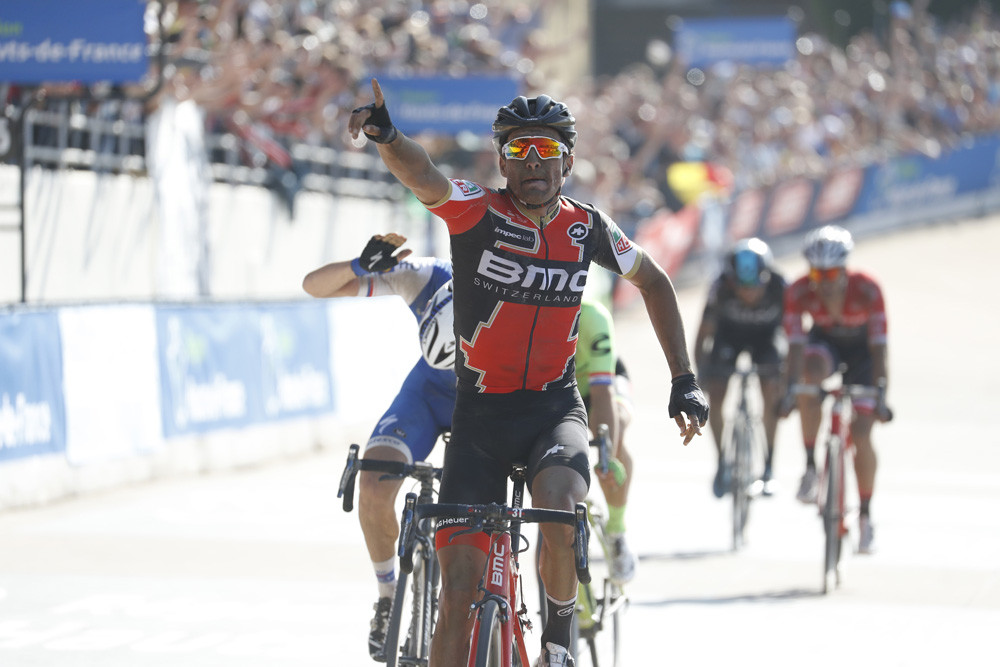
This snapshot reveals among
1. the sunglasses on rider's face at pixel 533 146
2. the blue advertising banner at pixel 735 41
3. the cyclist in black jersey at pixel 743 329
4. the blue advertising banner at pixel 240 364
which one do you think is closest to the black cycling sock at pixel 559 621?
the sunglasses on rider's face at pixel 533 146

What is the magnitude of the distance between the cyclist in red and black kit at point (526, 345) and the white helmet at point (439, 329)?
102 cm

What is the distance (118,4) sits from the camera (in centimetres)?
1247

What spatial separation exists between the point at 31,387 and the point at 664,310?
7480 millimetres

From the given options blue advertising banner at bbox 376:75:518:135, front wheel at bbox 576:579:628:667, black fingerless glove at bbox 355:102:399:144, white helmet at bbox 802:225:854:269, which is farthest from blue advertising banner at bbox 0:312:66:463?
blue advertising banner at bbox 376:75:518:135

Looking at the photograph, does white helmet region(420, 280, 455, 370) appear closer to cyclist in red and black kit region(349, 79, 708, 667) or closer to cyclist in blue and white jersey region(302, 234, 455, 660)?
cyclist in blue and white jersey region(302, 234, 455, 660)

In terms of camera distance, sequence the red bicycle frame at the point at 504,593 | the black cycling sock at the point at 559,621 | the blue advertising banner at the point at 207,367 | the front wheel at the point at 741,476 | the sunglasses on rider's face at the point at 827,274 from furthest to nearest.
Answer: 1. the blue advertising banner at the point at 207,367
2. the front wheel at the point at 741,476
3. the sunglasses on rider's face at the point at 827,274
4. the black cycling sock at the point at 559,621
5. the red bicycle frame at the point at 504,593

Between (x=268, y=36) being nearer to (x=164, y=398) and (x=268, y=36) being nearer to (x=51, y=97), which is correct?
(x=51, y=97)

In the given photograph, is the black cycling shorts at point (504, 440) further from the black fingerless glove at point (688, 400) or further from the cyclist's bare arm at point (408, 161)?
the cyclist's bare arm at point (408, 161)

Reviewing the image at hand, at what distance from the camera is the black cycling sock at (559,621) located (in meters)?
5.07

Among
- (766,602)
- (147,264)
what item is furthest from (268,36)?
(766,602)

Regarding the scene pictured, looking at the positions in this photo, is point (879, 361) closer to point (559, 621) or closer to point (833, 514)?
point (833, 514)

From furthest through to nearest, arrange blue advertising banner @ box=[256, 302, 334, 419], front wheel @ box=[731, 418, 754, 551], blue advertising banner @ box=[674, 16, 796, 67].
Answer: blue advertising banner @ box=[674, 16, 796, 67]
blue advertising banner @ box=[256, 302, 334, 419]
front wheel @ box=[731, 418, 754, 551]

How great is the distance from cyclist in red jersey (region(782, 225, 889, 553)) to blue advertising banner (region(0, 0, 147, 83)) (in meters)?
5.58

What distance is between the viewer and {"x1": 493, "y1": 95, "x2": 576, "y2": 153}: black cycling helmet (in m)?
5.02
